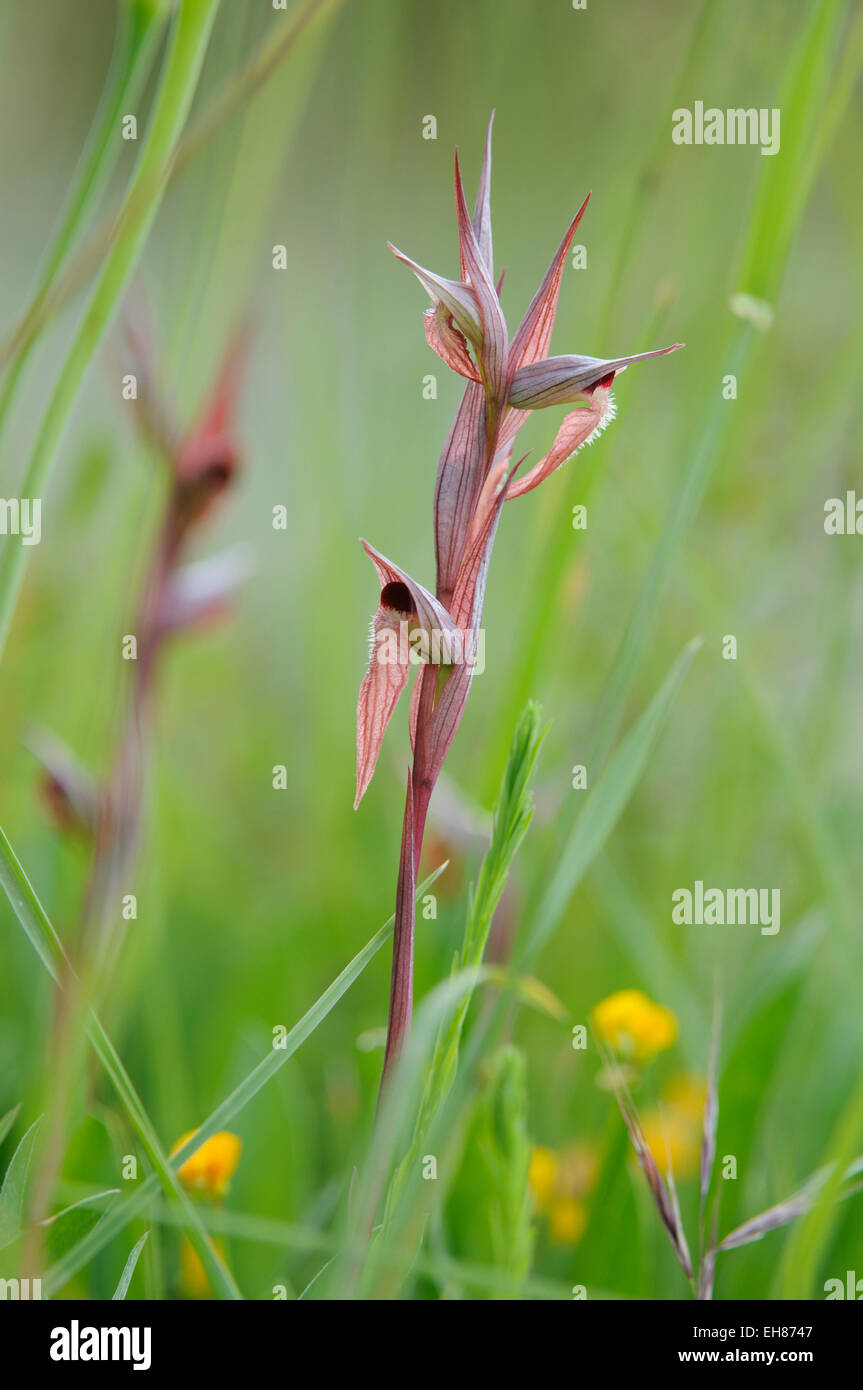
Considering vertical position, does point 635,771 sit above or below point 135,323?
below

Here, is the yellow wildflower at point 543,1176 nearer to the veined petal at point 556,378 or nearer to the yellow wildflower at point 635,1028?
the yellow wildflower at point 635,1028

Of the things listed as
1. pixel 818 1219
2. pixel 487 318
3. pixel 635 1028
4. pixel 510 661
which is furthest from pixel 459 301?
pixel 510 661

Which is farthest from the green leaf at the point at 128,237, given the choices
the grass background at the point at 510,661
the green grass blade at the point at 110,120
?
the grass background at the point at 510,661

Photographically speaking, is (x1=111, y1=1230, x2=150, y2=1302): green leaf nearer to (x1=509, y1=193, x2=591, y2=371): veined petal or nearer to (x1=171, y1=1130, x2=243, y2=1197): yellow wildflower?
(x1=171, y1=1130, x2=243, y2=1197): yellow wildflower

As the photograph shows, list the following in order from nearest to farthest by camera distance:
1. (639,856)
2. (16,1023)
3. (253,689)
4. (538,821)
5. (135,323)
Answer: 1. (135,323)
2. (16,1023)
3. (538,821)
4. (639,856)
5. (253,689)
